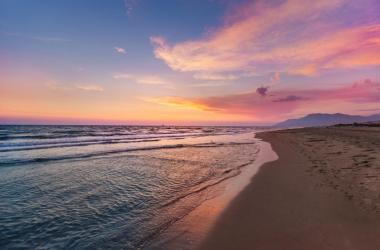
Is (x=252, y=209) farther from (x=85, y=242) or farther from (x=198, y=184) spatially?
(x=85, y=242)

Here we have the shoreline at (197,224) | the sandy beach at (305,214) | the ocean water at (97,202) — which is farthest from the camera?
the ocean water at (97,202)

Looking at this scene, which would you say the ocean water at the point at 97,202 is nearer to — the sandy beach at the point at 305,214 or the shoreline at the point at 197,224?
the shoreline at the point at 197,224

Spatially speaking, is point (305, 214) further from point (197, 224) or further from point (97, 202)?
point (97, 202)

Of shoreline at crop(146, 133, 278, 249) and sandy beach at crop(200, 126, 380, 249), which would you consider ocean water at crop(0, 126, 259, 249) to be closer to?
shoreline at crop(146, 133, 278, 249)

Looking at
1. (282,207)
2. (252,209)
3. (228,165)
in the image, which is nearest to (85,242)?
(252,209)

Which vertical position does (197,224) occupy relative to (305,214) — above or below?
below

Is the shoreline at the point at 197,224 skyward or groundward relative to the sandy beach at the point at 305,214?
groundward

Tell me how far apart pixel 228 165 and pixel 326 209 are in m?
8.30

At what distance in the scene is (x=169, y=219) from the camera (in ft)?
20.9

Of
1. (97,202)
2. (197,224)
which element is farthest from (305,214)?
(97,202)

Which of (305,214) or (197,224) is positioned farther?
(305,214)

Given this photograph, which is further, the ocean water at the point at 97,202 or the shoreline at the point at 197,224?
the ocean water at the point at 97,202

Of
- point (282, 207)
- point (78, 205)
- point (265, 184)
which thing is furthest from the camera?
point (265, 184)

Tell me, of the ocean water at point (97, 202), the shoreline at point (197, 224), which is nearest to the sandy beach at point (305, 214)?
the shoreline at point (197, 224)
